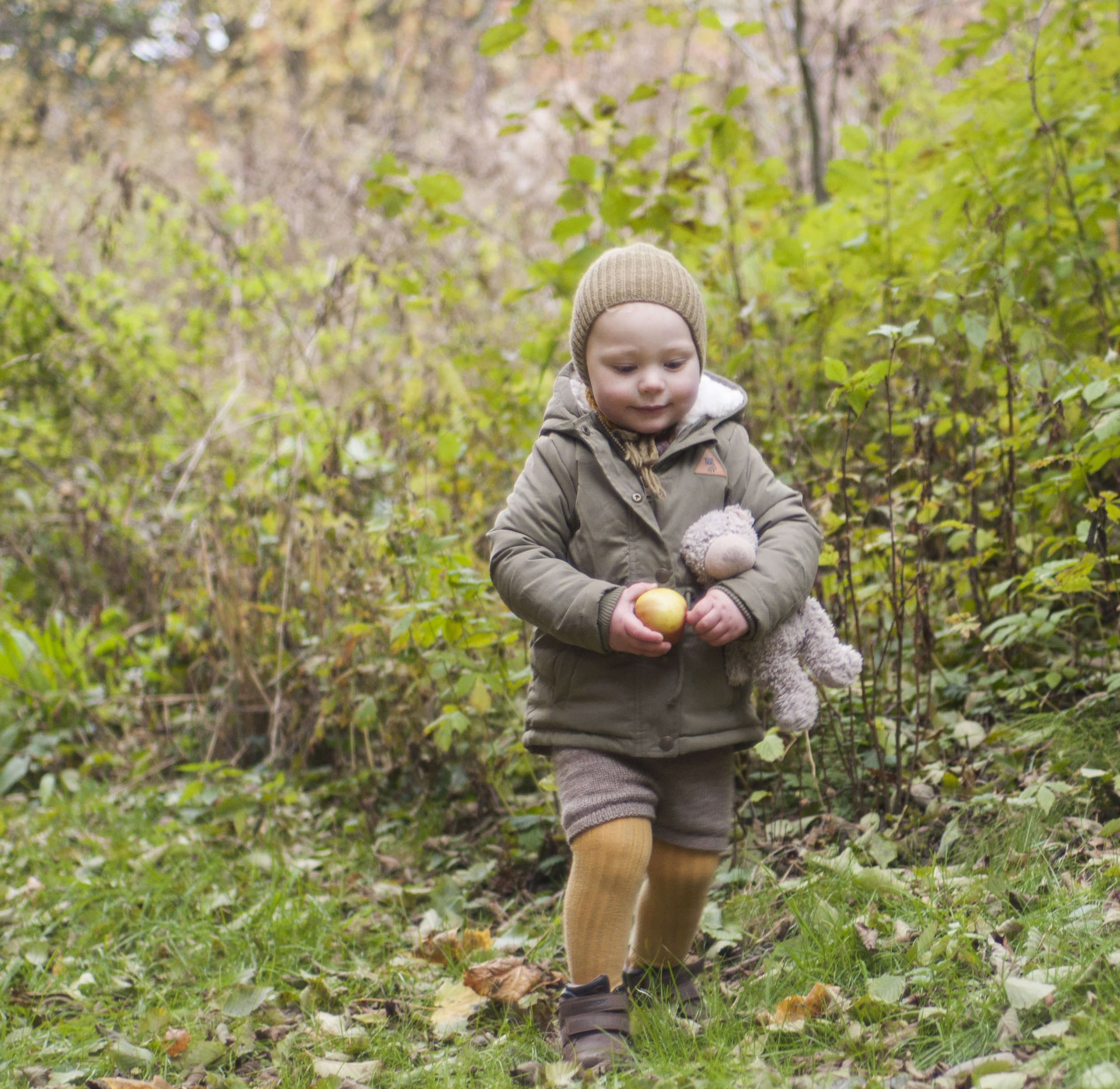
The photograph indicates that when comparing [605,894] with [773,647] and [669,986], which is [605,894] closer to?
[669,986]

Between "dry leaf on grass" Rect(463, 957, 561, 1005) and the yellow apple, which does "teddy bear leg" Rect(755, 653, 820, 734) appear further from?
"dry leaf on grass" Rect(463, 957, 561, 1005)

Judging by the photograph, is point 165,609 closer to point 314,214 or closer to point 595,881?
point 595,881

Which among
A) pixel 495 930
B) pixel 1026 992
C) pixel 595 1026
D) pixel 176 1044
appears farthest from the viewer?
pixel 495 930

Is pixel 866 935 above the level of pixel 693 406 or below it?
below

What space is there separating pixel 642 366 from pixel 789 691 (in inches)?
28.3

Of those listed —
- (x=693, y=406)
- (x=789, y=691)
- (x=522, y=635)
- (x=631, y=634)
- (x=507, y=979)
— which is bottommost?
(x=507, y=979)

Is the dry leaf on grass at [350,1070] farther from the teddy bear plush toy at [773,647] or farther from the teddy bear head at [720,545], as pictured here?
the teddy bear head at [720,545]

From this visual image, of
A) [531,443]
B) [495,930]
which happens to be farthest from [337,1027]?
[531,443]

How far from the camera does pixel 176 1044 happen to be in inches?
93.1

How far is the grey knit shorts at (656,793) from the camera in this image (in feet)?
6.74

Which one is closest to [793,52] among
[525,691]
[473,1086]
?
[525,691]

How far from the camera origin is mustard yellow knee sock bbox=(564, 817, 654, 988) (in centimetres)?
204

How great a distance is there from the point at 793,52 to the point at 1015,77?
4.02 ft

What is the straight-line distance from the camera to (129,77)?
15711 millimetres
